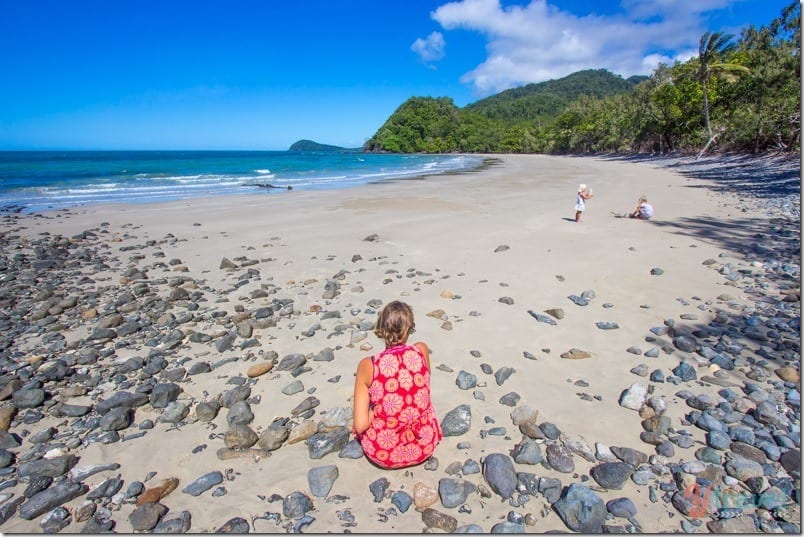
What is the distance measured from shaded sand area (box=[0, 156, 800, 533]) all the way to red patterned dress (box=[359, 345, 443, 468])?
19 cm

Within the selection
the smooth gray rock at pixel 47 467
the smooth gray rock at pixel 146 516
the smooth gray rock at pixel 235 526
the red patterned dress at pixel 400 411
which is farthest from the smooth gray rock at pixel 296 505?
the smooth gray rock at pixel 47 467

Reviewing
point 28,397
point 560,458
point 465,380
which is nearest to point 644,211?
point 465,380

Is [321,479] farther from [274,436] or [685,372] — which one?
[685,372]

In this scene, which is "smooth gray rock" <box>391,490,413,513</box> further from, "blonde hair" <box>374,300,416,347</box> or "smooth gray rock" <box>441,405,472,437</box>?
"blonde hair" <box>374,300,416,347</box>

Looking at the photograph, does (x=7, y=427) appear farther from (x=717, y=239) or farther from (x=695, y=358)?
(x=717, y=239)

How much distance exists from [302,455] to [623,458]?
2.62 meters

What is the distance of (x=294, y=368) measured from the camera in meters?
4.57

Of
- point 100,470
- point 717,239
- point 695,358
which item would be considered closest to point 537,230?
point 717,239

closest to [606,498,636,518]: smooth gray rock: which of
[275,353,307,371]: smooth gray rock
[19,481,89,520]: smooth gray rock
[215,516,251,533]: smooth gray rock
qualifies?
[215,516,251,533]: smooth gray rock

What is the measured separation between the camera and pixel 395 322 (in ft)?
9.66

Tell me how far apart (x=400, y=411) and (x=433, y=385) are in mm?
1285

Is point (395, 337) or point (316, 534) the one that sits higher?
point (395, 337)

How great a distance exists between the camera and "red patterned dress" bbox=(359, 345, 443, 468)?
2896mm

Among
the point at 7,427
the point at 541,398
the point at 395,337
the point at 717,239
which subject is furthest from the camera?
the point at 717,239
